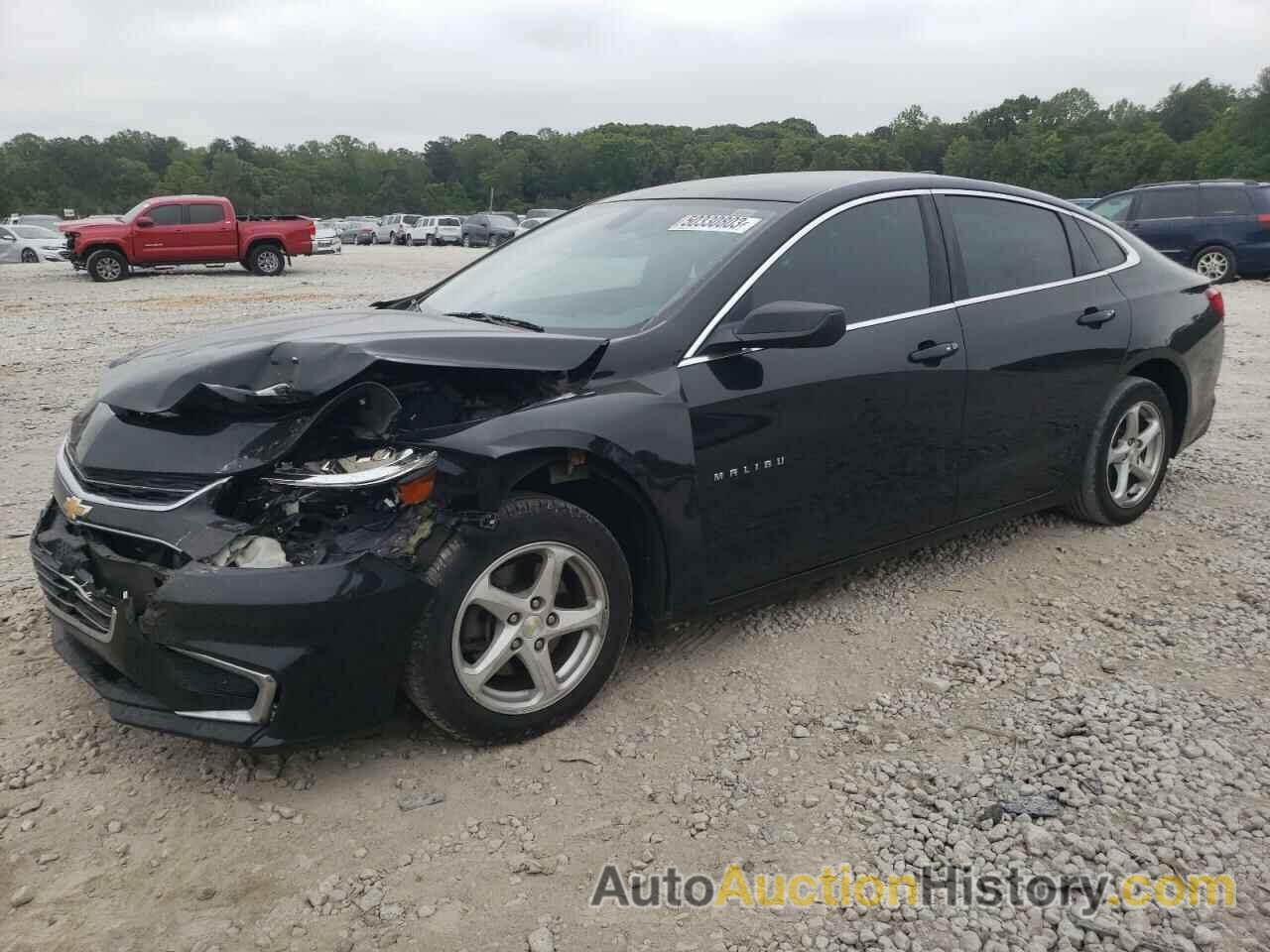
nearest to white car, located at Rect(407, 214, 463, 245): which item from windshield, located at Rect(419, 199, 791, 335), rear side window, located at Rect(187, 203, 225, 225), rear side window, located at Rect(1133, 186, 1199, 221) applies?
rear side window, located at Rect(187, 203, 225, 225)

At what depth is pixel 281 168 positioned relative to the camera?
106 meters

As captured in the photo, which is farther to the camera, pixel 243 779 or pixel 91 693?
pixel 91 693

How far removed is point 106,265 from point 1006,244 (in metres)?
20.4

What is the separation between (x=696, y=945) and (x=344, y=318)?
2.24 metres

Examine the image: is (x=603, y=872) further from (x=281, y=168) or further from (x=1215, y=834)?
(x=281, y=168)

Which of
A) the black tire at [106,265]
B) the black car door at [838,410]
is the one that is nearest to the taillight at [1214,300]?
the black car door at [838,410]

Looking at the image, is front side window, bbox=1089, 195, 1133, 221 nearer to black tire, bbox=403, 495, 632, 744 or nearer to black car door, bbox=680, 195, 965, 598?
black car door, bbox=680, 195, 965, 598

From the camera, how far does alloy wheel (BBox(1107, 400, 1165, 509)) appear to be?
447 centimetres

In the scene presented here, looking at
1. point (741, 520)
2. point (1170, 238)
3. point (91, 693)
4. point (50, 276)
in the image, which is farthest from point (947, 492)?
point (50, 276)

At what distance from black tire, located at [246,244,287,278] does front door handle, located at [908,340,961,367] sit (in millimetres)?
20394

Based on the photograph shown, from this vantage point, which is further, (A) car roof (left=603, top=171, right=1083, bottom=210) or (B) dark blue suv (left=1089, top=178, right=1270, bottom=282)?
(B) dark blue suv (left=1089, top=178, right=1270, bottom=282)

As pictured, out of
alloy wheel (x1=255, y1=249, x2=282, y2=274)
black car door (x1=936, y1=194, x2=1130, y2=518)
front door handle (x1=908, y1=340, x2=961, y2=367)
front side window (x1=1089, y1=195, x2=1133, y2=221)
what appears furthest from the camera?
alloy wheel (x1=255, y1=249, x2=282, y2=274)

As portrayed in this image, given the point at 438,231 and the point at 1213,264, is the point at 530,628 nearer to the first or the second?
the point at 1213,264

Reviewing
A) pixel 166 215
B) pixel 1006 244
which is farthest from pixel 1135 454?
pixel 166 215
